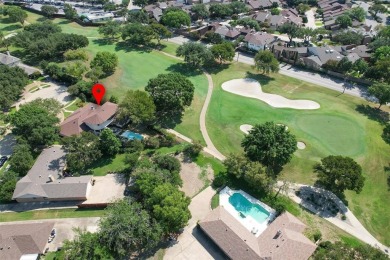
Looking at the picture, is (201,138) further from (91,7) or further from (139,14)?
(91,7)

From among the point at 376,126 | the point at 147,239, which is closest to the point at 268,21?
the point at 376,126

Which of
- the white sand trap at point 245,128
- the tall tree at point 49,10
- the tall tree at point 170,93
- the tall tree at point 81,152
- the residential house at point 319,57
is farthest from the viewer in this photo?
the tall tree at point 49,10

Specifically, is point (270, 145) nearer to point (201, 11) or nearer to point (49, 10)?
point (201, 11)

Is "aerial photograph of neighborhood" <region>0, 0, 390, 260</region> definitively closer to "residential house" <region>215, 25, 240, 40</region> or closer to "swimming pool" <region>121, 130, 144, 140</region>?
"swimming pool" <region>121, 130, 144, 140</region>

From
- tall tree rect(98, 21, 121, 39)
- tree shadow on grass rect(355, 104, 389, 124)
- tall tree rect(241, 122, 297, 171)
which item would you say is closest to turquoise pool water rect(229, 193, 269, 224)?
tall tree rect(241, 122, 297, 171)

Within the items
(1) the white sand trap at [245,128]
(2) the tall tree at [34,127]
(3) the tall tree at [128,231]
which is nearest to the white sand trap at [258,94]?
(1) the white sand trap at [245,128]

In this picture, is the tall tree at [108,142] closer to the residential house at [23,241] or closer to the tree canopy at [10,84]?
the residential house at [23,241]

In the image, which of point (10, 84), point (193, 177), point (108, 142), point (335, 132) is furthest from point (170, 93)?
point (10, 84)
